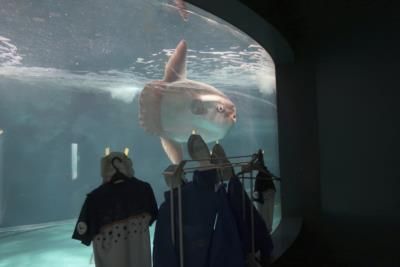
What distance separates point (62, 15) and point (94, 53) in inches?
59.8

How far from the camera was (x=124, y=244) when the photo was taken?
51.0 inches

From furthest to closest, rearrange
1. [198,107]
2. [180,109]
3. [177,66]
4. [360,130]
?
1. [177,66]
2. [180,109]
3. [198,107]
4. [360,130]

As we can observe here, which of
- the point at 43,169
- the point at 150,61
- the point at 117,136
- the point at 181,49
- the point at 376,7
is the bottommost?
the point at 43,169

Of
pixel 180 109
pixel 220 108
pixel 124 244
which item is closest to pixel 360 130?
pixel 124 244

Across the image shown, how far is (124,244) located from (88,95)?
6843 mm

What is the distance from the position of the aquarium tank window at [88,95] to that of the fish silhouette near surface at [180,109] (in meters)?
0.01

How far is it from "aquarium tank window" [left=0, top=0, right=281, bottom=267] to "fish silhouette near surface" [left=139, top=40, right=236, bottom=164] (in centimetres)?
1

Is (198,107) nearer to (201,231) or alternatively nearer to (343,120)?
(343,120)

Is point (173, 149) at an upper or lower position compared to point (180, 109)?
lower

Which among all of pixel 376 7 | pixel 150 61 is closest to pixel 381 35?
pixel 376 7

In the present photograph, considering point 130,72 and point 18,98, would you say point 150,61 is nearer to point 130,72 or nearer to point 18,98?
point 130,72

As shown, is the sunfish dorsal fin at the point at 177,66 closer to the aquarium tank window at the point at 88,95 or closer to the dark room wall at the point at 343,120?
the aquarium tank window at the point at 88,95

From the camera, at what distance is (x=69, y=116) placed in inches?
286

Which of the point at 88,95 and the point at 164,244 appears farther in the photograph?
the point at 88,95
